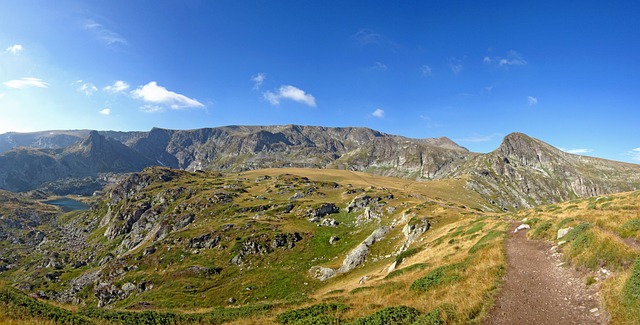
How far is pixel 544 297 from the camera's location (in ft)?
52.9

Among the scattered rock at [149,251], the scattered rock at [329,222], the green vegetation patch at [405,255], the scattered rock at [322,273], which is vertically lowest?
the scattered rock at [149,251]

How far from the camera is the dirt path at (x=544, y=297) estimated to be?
1393cm

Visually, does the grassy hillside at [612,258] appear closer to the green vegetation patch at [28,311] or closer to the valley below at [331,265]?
the valley below at [331,265]

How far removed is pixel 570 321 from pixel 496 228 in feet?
95.7

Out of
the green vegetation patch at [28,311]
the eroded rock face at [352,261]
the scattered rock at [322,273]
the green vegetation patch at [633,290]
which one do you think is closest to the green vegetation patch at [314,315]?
the green vegetation patch at [28,311]

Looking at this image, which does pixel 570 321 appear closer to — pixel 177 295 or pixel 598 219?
pixel 598 219

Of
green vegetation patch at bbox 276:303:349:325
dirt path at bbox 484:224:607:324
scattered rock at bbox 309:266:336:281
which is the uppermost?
dirt path at bbox 484:224:607:324

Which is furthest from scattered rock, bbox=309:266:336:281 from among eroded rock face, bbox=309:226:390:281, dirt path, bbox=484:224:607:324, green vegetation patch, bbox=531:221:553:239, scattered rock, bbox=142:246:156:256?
scattered rock, bbox=142:246:156:256

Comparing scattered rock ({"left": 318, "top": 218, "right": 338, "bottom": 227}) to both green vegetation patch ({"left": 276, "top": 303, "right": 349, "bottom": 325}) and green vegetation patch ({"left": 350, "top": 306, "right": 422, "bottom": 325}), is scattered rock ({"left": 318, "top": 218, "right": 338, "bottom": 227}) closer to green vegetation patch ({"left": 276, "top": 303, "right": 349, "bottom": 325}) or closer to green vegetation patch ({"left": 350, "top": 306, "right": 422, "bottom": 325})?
green vegetation patch ({"left": 276, "top": 303, "right": 349, "bottom": 325})

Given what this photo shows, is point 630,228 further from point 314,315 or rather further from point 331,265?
point 331,265

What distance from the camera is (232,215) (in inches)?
6437

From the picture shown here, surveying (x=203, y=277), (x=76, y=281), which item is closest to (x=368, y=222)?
(x=203, y=277)

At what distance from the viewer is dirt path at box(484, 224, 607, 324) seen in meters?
13.9

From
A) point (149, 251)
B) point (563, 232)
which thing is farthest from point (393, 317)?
point (149, 251)
